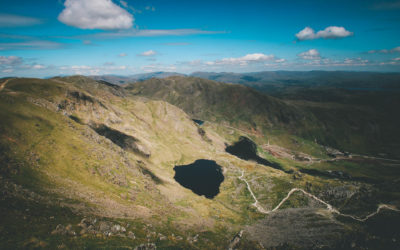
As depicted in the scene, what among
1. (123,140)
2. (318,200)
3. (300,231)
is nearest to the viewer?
(300,231)

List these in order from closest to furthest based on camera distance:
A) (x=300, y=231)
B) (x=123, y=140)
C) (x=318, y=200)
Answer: (x=300, y=231)
(x=318, y=200)
(x=123, y=140)

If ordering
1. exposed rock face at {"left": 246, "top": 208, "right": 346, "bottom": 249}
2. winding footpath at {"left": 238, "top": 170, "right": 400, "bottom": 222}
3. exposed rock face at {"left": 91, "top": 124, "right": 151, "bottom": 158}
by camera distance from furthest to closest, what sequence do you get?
exposed rock face at {"left": 91, "top": 124, "right": 151, "bottom": 158}, winding footpath at {"left": 238, "top": 170, "right": 400, "bottom": 222}, exposed rock face at {"left": 246, "top": 208, "right": 346, "bottom": 249}

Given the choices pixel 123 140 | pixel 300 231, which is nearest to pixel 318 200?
pixel 300 231

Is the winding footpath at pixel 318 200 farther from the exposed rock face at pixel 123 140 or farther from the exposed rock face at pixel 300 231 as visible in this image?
the exposed rock face at pixel 123 140

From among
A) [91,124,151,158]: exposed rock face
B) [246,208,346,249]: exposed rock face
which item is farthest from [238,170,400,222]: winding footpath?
[91,124,151,158]: exposed rock face

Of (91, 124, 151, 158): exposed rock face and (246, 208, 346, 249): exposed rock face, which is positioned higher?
(91, 124, 151, 158): exposed rock face

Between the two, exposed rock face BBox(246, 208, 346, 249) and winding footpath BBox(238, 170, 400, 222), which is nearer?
exposed rock face BBox(246, 208, 346, 249)

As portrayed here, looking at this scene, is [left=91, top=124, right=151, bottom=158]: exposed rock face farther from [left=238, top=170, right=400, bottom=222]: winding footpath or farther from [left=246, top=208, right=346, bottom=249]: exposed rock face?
[left=246, top=208, right=346, bottom=249]: exposed rock face

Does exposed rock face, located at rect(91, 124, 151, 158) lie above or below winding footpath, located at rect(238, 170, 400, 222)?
above

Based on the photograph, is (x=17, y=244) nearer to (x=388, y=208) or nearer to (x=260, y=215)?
(x=260, y=215)

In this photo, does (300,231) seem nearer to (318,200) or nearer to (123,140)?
(318,200)

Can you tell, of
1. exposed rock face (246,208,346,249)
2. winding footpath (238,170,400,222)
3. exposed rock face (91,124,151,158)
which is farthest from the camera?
exposed rock face (91,124,151,158)
